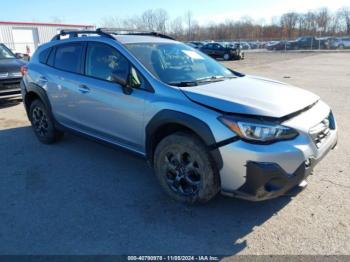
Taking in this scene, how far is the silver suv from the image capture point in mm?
2744

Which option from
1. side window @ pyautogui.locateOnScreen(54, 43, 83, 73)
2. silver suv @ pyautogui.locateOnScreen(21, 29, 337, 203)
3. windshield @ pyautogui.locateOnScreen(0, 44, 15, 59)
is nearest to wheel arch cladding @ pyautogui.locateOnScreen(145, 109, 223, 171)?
silver suv @ pyautogui.locateOnScreen(21, 29, 337, 203)

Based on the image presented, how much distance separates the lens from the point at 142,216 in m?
3.20

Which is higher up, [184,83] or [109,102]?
[184,83]

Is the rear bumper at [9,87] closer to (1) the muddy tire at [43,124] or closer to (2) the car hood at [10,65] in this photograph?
(2) the car hood at [10,65]

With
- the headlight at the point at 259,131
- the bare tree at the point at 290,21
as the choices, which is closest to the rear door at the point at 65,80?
the headlight at the point at 259,131

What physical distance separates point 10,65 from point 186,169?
7397 millimetres

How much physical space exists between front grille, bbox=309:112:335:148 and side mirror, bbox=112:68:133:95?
1.97 m

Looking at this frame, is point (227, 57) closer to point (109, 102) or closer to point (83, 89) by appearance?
point (83, 89)

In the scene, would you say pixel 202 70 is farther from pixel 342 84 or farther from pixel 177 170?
pixel 342 84

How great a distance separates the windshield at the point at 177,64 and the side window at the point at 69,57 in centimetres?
102

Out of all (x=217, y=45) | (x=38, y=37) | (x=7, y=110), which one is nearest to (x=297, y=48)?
(x=217, y=45)

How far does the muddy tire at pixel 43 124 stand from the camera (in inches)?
203

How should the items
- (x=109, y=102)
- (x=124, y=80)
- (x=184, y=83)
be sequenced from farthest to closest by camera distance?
(x=109, y=102), (x=124, y=80), (x=184, y=83)

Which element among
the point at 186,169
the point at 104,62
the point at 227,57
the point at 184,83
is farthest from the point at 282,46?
the point at 186,169
